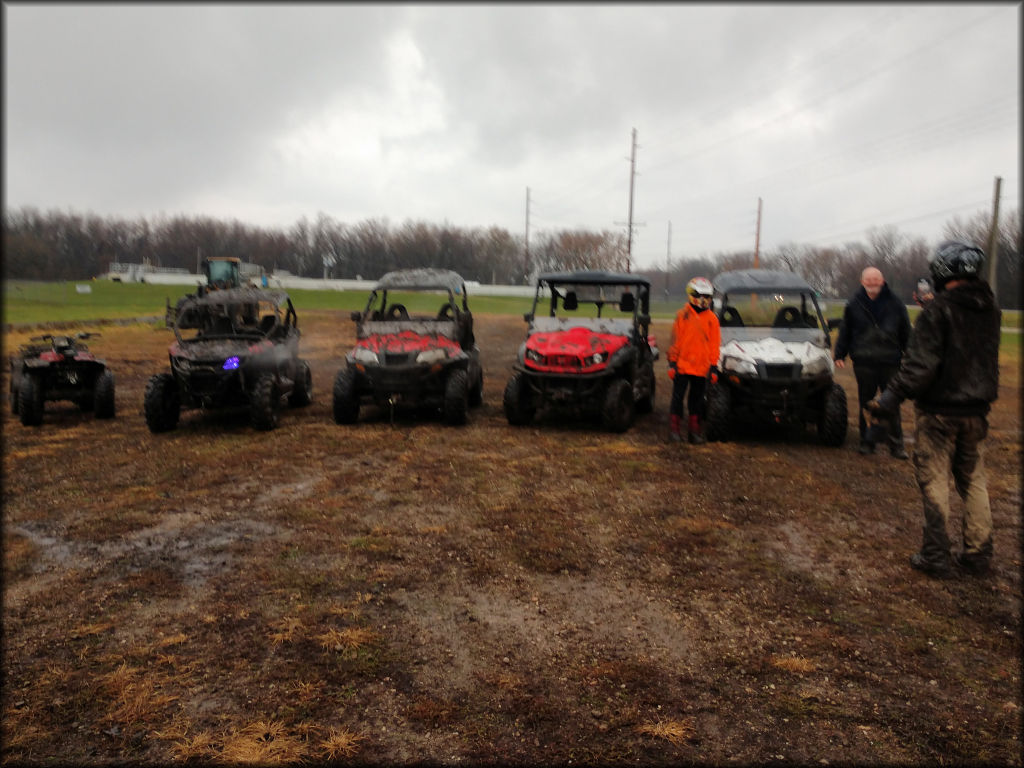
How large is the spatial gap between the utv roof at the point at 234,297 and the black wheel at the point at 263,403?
121cm

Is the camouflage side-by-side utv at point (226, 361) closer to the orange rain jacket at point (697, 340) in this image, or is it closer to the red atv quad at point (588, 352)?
the red atv quad at point (588, 352)

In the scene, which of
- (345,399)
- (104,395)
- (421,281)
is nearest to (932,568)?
(345,399)

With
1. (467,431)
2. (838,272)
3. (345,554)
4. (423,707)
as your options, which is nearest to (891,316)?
(838,272)

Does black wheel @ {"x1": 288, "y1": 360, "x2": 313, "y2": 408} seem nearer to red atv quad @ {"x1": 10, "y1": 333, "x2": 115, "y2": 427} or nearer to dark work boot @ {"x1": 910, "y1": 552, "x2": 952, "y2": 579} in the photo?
red atv quad @ {"x1": 10, "y1": 333, "x2": 115, "y2": 427}

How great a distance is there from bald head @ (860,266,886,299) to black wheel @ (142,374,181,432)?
7.83m

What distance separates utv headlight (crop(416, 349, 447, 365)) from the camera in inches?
341

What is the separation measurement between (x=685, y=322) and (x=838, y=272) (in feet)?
11.2

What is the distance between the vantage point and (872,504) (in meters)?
5.84

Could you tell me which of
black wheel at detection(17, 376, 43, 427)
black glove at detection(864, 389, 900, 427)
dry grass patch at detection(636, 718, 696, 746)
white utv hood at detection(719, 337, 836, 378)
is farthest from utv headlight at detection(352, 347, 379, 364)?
dry grass patch at detection(636, 718, 696, 746)

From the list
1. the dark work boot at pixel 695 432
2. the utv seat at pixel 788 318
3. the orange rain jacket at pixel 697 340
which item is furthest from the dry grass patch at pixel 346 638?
the utv seat at pixel 788 318

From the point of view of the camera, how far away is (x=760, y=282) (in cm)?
876

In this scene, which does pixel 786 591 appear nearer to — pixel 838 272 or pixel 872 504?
pixel 872 504

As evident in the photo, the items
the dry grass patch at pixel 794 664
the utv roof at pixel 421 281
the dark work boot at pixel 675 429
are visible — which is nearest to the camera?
the dry grass patch at pixel 794 664

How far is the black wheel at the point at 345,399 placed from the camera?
8.87m
